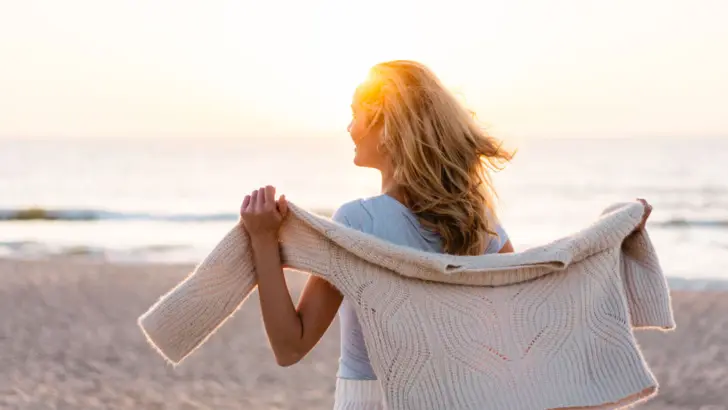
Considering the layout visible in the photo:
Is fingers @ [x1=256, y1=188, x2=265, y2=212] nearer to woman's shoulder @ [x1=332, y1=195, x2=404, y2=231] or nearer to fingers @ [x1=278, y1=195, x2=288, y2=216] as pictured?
fingers @ [x1=278, y1=195, x2=288, y2=216]

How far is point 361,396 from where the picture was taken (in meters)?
2.25

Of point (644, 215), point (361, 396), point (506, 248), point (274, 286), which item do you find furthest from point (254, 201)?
point (644, 215)

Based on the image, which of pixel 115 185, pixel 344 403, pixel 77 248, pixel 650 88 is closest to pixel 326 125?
pixel 650 88

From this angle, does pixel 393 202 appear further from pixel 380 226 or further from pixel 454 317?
pixel 454 317

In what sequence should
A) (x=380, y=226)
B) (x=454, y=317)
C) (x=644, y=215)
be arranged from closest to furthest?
(x=454, y=317)
(x=380, y=226)
(x=644, y=215)

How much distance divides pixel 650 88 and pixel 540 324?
4563 centimetres

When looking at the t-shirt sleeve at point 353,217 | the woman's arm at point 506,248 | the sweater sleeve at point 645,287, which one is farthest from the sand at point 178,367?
the t-shirt sleeve at point 353,217

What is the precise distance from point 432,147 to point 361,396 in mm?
606

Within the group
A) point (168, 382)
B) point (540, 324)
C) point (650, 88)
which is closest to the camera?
point (540, 324)

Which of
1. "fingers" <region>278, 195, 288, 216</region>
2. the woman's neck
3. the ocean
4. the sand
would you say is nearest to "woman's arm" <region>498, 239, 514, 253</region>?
the ocean

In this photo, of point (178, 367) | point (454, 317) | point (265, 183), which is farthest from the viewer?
point (265, 183)

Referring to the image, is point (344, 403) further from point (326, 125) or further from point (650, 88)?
point (326, 125)

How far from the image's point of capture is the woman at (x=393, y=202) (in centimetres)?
211

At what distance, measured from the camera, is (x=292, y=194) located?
96.5 ft
